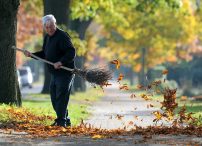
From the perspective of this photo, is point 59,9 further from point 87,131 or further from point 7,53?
point 87,131

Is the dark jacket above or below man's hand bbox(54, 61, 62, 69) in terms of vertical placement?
above

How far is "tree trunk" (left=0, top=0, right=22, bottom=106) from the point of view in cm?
1802

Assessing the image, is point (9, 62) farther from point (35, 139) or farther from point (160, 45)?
point (160, 45)

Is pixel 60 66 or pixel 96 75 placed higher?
pixel 60 66

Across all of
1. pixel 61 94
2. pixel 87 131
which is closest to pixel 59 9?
pixel 61 94

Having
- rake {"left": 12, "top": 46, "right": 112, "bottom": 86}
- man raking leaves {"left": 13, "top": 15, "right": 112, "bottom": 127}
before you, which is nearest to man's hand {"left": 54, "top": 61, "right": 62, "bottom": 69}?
man raking leaves {"left": 13, "top": 15, "right": 112, "bottom": 127}

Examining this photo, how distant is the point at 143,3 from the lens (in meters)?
37.2

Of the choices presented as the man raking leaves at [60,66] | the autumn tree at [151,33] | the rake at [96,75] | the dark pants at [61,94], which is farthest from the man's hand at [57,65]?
the autumn tree at [151,33]

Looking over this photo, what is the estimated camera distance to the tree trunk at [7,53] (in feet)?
59.1

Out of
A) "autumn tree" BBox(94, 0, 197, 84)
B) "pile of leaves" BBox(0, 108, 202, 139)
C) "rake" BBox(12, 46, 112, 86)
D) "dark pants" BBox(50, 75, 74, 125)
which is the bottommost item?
"pile of leaves" BBox(0, 108, 202, 139)

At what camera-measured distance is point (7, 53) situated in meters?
18.1

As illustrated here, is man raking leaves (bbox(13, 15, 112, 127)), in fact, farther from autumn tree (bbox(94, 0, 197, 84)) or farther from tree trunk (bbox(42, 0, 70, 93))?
autumn tree (bbox(94, 0, 197, 84))

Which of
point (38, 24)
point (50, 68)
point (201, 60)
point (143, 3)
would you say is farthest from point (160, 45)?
point (50, 68)

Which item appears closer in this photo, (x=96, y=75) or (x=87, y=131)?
(x=87, y=131)
